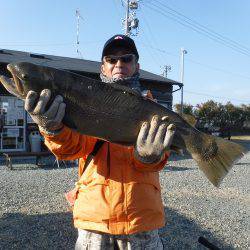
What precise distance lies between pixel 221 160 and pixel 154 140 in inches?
24.6

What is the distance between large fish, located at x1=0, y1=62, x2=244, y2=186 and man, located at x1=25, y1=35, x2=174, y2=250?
10 cm

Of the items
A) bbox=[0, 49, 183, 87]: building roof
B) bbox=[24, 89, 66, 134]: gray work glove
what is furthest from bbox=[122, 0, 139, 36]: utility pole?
bbox=[24, 89, 66, 134]: gray work glove

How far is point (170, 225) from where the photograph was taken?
7.56 meters

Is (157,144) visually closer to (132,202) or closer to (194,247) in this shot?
(132,202)

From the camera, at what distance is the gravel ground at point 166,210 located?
6.69 metres

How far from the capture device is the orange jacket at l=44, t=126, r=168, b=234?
2.92m

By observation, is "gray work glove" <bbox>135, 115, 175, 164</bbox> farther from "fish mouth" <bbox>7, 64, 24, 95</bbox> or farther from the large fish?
"fish mouth" <bbox>7, 64, 24, 95</bbox>

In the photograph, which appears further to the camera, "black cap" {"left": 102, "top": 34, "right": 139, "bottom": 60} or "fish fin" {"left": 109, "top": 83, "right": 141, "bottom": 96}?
"black cap" {"left": 102, "top": 34, "right": 139, "bottom": 60}

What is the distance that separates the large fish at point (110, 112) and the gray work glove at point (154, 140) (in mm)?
72

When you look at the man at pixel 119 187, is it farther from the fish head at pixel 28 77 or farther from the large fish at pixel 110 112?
the fish head at pixel 28 77

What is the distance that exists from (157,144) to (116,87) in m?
0.53

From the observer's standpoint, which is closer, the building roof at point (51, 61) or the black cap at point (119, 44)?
the black cap at point (119, 44)

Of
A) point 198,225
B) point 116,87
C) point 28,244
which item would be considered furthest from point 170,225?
point 116,87

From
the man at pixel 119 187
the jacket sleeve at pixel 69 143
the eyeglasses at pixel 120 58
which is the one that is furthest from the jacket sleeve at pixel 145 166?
the eyeglasses at pixel 120 58
